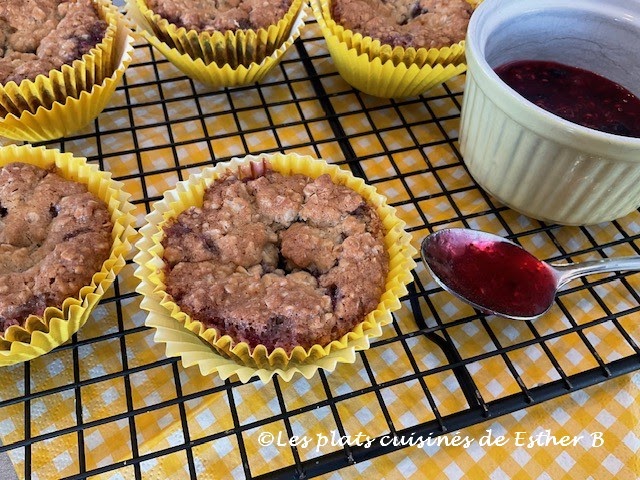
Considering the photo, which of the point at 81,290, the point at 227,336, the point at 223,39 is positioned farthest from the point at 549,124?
the point at 81,290

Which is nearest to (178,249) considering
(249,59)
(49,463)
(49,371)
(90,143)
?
(49,371)

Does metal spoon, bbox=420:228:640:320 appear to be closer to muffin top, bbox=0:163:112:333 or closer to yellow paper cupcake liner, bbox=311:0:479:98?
yellow paper cupcake liner, bbox=311:0:479:98

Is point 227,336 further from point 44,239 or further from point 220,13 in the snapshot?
point 220,13

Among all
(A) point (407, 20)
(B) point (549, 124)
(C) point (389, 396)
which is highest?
(B) point (549, 124)

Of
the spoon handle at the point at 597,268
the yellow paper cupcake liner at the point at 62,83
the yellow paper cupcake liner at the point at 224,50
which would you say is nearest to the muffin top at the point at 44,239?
the yellow paper cupcake liner at the point at 62,83

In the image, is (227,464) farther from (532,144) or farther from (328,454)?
(532,144)

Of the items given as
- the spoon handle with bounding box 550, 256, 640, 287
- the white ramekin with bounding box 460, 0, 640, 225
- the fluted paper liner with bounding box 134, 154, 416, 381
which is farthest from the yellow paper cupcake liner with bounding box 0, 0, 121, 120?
the spoon handle with bounding box 550, 256, 640, 287
